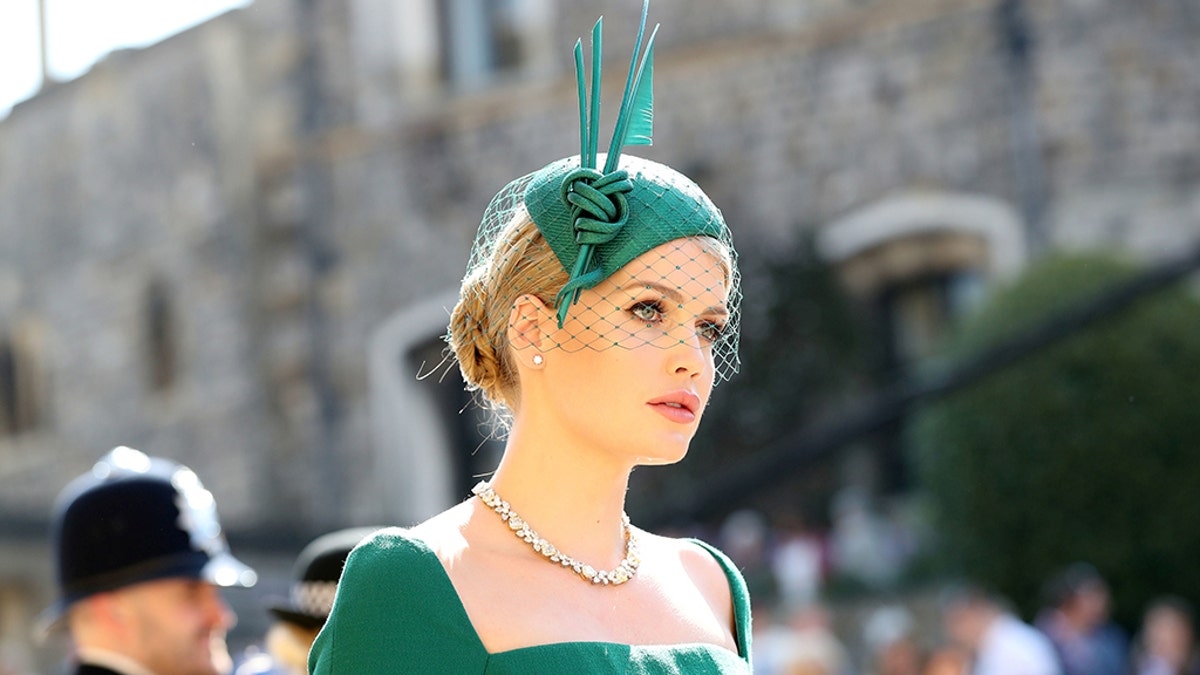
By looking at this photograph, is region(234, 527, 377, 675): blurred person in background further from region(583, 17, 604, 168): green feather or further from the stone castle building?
the stone castle building

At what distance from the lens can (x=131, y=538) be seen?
318 centimetres

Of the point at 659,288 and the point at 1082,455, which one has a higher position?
the point at 659,288

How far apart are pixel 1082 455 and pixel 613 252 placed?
25.9ft

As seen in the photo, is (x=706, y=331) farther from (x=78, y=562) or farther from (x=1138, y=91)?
(x=1138, y=91)

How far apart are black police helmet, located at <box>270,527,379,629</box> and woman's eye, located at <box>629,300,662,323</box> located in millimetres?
1519

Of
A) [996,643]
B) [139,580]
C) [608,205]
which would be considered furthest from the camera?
[996,643]

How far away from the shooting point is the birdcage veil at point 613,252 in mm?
1971

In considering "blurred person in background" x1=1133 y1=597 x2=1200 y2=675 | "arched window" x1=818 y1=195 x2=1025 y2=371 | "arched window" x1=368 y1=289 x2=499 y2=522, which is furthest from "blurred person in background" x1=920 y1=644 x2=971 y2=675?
"arched window" x1=368 y1=289 x2=499 y2=522

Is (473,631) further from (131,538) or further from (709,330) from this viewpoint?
(131,538)

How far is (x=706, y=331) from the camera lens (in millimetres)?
2045

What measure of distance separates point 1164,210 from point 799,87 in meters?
2.72

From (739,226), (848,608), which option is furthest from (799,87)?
(848,608)

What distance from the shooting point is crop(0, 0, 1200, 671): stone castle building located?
36.7 feet

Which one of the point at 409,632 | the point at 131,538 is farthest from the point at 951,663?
the point at 409,632
